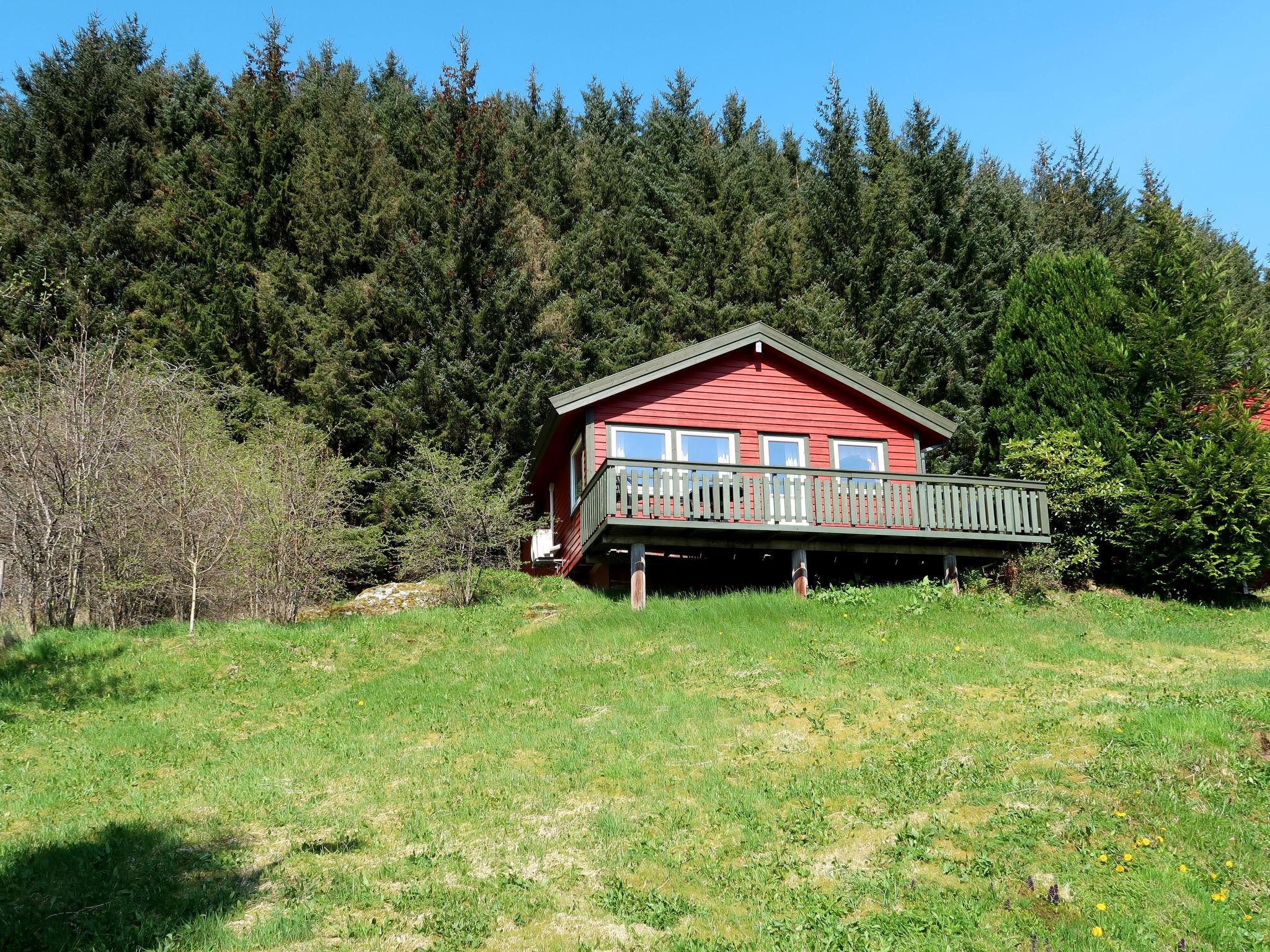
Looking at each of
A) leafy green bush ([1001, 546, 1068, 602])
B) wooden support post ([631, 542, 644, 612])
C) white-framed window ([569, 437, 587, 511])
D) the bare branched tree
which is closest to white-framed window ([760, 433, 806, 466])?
white-framed window ([569, 437, 587, 511])

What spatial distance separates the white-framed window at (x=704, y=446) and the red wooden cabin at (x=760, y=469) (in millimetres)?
30

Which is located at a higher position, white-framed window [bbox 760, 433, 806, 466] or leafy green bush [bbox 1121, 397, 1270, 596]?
white-framed window [bbox 760, 433, 806, 466]

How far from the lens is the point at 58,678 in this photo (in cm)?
1526

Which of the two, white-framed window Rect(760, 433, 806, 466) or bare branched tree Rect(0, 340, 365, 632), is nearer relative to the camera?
bare branched tree Rect(0, 340, 365, 632)

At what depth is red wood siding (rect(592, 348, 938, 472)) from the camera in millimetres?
22438

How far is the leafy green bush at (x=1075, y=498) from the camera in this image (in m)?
21.9

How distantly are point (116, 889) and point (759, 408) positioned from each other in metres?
16.6

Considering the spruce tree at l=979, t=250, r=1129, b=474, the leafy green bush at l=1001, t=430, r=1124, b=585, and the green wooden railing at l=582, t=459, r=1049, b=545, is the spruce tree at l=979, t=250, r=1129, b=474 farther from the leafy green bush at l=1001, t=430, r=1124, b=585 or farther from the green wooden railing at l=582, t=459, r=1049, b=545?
the green wooden railing at l=582, t=459, r=1049, b=545

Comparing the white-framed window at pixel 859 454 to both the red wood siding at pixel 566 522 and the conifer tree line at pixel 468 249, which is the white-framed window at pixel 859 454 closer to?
the conifer tree line at pixel 468 249

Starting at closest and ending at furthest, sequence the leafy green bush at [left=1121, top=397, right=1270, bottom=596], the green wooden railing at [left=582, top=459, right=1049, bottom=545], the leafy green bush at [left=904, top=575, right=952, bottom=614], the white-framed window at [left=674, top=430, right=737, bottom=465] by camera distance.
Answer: the leafy green bush at [left=904, top=575, right=952, bottom=614]
the green wooden railing at [left=582, top=459, right=1049, bottom=545]
the leafy green bush at [left=1121, top=397, right=1270, bottom=596]
the white-framed window at [left=674, top=430, right=737, bottom=465]

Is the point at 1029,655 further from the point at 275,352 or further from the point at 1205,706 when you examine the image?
the point at 275,352

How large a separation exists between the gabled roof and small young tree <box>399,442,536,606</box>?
2419 millimetres

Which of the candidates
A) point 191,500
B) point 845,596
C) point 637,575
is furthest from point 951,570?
point 191,500

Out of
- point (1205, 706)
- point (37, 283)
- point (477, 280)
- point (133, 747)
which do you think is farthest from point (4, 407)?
point (1205, 706)
